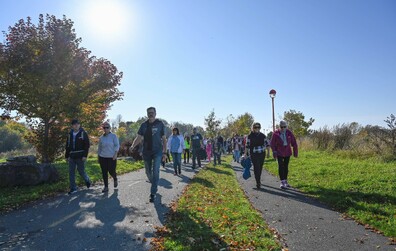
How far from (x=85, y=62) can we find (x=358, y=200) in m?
14.0

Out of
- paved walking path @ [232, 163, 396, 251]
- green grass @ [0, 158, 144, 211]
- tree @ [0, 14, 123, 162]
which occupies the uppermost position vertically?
tree @ [0, 14, 123, 162]

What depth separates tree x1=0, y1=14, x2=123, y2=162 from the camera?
13.8 meters

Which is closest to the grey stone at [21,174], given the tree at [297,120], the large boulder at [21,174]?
the large boulder at [21,174]

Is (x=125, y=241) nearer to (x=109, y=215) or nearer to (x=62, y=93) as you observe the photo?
(x=109, y=215)

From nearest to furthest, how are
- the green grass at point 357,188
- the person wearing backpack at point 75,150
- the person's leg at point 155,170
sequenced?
the green grass at point 357,188, the person's leg at point 155,170, the person wearing backpack at point 75,150

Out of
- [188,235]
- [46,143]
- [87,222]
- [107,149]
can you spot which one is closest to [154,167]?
[87,222]

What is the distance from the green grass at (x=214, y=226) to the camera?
458 centimetres

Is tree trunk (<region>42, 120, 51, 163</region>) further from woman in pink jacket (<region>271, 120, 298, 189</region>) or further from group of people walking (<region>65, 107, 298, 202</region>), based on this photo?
woman in pink jacket (<region>271, 120, 298, 189</region>)

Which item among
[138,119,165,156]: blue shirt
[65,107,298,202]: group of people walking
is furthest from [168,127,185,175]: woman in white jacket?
[138,119,165,156]: blue shirt

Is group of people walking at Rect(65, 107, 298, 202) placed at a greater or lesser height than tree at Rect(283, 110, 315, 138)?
lesser

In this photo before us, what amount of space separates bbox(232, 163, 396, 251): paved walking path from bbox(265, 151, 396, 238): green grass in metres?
0.34

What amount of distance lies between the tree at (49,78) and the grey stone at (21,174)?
14.7 ft

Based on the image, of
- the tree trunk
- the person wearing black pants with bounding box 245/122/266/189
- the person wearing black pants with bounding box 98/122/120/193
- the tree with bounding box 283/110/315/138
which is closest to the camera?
the person wearing black pants with bounding box 98/122/120/193

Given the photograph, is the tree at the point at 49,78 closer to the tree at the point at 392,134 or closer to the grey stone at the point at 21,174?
the grey stone at the point at 21,174
